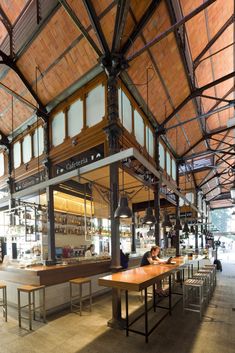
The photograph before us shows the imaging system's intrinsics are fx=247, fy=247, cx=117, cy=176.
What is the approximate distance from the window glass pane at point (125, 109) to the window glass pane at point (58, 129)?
70.0 inches

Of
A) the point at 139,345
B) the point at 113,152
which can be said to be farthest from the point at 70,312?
the point at 113,152

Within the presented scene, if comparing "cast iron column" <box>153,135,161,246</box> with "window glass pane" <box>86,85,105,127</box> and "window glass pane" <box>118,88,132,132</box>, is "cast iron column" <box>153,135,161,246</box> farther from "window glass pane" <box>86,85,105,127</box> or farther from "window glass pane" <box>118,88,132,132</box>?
"window glass pane" <box>86,85,105,127</box>

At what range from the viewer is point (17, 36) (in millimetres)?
5660

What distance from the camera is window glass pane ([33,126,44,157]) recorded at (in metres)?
7.20

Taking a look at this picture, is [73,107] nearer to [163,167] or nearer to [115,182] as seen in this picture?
[115,182]

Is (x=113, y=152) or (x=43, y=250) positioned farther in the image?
(x=43, y=250)

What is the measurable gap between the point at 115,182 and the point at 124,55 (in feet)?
8.34

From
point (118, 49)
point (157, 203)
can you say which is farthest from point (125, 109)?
point (157, 203)

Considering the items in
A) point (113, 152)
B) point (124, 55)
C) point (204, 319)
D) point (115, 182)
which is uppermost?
point (124, 55)

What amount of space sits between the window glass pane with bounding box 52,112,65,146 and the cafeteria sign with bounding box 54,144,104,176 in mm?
622

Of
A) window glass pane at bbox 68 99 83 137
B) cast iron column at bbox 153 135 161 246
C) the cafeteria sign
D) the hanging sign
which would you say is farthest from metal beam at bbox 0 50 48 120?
cast iron column at bbox 153 135 161 246

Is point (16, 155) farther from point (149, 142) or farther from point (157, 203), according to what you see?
point (157, 203)

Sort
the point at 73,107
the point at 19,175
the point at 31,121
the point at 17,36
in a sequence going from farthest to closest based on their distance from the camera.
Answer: the point at 19,175
the point at 31,121
the point at 73,107
the point at 17,36

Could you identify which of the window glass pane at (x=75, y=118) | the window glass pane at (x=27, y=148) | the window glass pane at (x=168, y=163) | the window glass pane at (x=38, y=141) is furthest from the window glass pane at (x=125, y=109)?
the window glass pane at (x=168, y=163)
